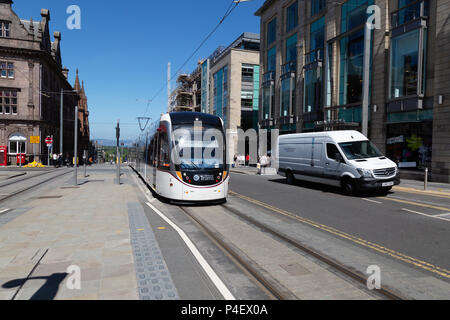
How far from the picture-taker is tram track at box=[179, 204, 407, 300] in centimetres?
403

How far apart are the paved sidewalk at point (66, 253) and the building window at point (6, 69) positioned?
3757 centimetres

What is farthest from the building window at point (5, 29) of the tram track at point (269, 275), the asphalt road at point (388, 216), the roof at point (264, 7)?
the tram track at point (269, 275)

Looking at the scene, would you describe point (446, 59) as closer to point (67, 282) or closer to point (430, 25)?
point (430, 25)

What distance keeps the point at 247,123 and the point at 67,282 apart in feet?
145

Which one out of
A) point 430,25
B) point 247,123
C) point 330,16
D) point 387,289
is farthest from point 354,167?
point 247,123

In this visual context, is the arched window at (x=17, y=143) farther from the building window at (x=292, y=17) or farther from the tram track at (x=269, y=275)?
the tram track at (x=269, y=275)

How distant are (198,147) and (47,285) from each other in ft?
21.9

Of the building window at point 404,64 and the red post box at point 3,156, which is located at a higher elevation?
the building window at point 404,64

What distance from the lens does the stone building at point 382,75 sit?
17.5 meters

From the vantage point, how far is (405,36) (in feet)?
63.9

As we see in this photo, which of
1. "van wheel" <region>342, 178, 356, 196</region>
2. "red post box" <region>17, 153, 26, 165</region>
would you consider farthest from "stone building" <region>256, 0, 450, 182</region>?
"red post box" <region>17, 153, 26, 165</region>

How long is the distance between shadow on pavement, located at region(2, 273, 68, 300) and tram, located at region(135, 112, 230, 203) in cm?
574

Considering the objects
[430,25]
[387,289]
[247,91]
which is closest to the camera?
[387,289]

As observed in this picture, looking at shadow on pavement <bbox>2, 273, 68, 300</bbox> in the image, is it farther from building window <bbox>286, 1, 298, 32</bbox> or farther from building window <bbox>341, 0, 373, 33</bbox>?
building window <bbox>286, 1, 298, 32</bbox>
